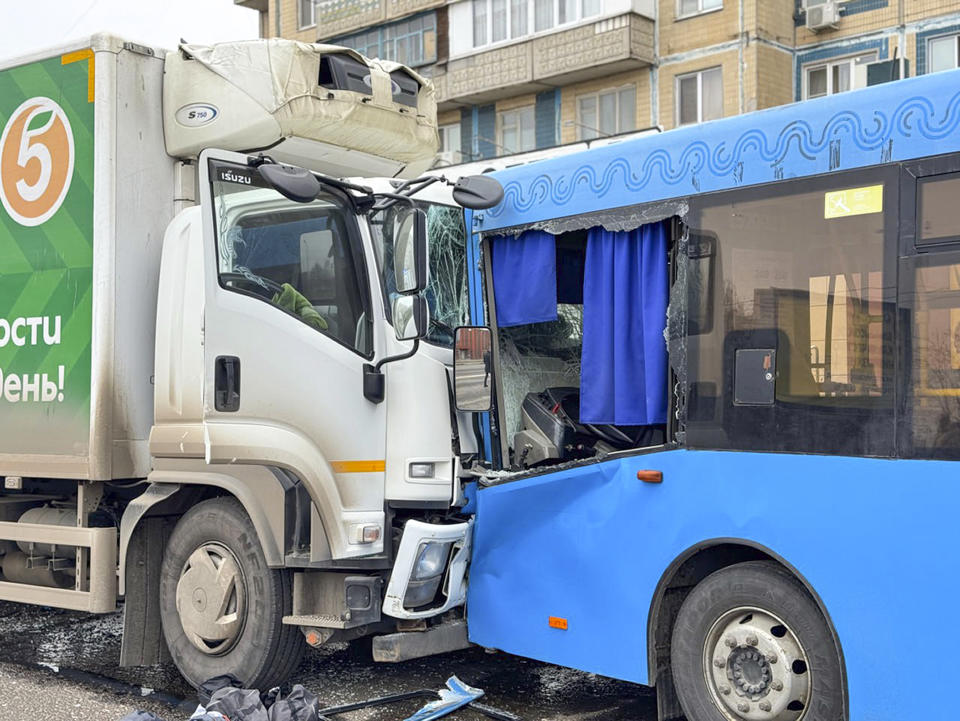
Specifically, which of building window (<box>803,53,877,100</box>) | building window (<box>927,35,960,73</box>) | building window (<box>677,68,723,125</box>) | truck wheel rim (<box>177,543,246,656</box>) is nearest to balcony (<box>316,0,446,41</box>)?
building window (<box>677,68,723,125</box>)

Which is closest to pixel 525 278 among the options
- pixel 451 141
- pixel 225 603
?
pixel 225 603

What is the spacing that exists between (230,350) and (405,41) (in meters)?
24.4

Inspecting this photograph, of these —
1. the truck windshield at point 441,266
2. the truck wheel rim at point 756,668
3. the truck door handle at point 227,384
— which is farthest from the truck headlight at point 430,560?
the truck wheel rim at point 756,668

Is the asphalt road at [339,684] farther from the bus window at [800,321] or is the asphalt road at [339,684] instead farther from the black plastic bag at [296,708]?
the bus window at [800,321]

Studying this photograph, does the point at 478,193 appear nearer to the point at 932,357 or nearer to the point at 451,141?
the point at 932,357

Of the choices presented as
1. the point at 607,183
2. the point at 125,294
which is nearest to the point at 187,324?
the point at 125,294

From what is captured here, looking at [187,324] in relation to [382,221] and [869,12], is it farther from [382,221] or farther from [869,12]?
[869,12]

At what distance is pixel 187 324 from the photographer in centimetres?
613

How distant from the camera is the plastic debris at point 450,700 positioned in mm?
5754

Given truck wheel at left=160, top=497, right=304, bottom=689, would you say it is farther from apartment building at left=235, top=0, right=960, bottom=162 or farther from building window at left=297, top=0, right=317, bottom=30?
building window at left=297, top=0, right=317, bottom=30

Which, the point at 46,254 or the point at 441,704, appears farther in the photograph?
the point at 46,254

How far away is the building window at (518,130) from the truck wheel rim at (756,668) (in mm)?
23769

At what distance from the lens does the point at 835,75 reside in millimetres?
24734

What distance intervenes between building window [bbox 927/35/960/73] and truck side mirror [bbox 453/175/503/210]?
770 inches
